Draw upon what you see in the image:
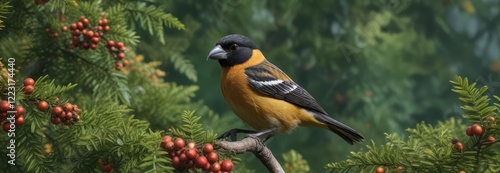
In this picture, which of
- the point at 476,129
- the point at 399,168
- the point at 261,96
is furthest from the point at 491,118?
the point at 261,96

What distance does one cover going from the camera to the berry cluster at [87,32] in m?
2.46

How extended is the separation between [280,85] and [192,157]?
1.15m

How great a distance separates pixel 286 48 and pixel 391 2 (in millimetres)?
1303

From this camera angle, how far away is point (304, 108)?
2.78 m

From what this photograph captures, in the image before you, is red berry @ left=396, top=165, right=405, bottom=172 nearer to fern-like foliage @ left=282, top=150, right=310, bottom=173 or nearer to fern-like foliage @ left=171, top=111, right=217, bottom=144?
fern-like foliage @ left=171, top=111, right=217, bottom=144

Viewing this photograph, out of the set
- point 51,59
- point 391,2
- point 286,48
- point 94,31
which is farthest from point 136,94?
point 391,2

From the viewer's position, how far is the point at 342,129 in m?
2.67

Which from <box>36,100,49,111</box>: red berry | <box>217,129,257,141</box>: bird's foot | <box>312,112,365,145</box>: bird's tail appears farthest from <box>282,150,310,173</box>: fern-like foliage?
<box>36,100,49,111</box>: red berry

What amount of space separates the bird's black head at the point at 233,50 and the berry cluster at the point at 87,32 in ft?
1.40

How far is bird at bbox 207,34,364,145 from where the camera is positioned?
262cm

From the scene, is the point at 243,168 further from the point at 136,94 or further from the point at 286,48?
the point at 286,48

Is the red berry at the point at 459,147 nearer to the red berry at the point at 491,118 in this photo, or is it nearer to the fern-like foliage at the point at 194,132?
the red berry at the point at 491,118

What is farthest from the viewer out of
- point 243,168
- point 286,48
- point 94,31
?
point 286,48

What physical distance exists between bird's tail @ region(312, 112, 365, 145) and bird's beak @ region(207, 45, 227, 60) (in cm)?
44
